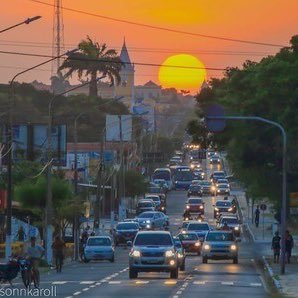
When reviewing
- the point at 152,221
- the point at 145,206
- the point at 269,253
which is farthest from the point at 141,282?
the point at 145,206

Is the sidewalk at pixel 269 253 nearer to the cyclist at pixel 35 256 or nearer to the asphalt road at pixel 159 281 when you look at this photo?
the asphalt road at pixel 159 281

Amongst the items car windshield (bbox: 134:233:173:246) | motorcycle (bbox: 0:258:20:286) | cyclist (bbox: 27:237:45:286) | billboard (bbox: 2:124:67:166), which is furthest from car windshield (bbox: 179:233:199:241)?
motorcycle (bbox: 0:258:20:286)

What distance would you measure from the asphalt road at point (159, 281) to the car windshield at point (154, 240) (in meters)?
1.28

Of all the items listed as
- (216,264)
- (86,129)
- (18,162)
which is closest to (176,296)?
(216,264)

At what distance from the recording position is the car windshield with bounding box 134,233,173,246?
45.5 metres

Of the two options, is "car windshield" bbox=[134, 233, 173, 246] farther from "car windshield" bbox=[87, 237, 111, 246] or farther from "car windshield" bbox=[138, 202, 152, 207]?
"car windshield" bbox=[138, 202, 152, 207]

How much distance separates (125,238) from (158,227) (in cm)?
878

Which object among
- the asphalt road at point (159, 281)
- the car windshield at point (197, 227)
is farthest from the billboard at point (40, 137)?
the car windshield at point (197, 227)

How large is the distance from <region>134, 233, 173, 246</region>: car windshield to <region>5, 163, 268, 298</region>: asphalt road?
1.28 meters

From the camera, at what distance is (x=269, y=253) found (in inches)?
2680

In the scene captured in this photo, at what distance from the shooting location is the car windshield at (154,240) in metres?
45.5

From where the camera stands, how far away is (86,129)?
156625mm

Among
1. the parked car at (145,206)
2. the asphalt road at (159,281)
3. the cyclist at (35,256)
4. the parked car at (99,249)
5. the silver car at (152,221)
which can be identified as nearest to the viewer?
the asphalt road at (159,281)

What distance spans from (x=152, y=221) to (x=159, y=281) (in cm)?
4504
